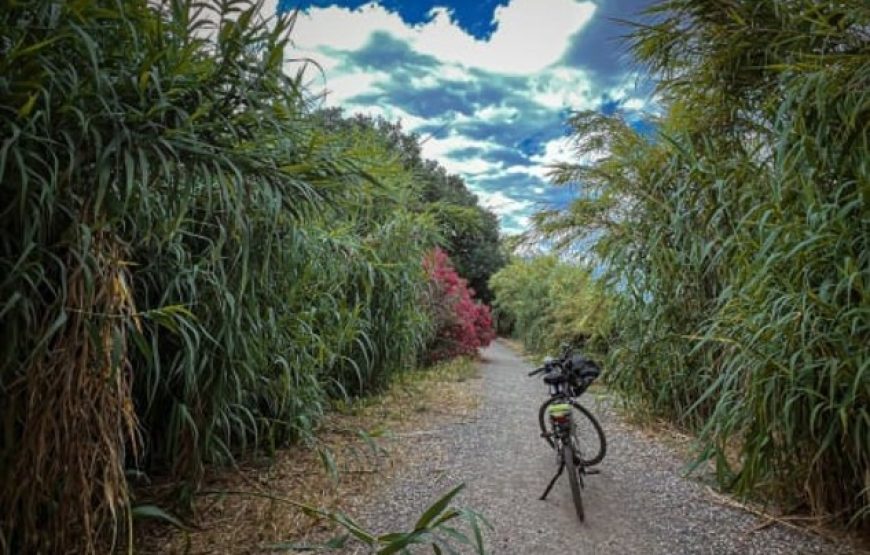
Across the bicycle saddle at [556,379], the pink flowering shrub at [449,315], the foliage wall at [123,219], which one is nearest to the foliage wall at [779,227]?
the bicycle saddle at [556,379]

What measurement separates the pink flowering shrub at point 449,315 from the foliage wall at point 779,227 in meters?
3.65

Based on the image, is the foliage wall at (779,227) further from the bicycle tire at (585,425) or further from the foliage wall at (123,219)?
the foliage wall at (123,219)

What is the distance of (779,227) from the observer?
1.84 metres

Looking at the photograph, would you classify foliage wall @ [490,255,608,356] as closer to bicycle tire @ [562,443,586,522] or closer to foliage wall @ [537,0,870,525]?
foliage wall @ [537,0,870,525]

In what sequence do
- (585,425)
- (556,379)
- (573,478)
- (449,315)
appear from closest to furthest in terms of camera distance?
(573,478)
(556,379)
(585,425)
(449,315)

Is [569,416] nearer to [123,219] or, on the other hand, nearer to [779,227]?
[779,227]

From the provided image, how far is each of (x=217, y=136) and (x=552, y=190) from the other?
3467 mm

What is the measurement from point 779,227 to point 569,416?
4.02ft

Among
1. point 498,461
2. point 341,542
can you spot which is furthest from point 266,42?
point 498,461

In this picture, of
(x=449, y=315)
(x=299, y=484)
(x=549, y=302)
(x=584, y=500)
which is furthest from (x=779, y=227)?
(x=549, y=302)

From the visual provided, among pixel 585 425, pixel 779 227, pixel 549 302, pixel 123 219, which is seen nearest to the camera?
pixel 123 219

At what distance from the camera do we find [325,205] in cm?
188

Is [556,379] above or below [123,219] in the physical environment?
below

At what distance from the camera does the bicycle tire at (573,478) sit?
2.05m
